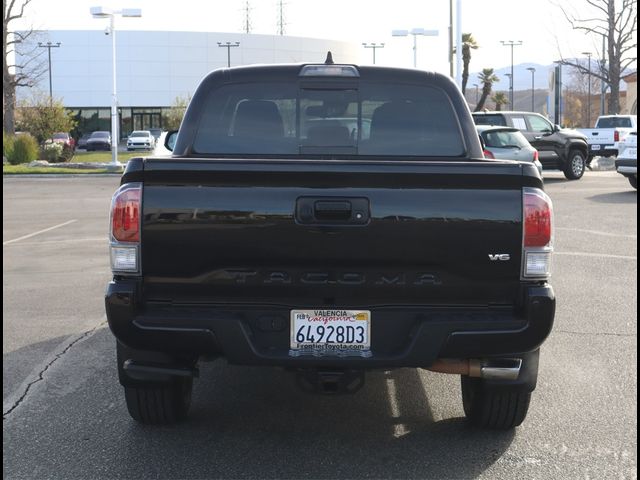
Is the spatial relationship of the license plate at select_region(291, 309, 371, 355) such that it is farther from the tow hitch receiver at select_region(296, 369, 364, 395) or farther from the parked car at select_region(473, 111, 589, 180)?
the parked car at select_region(473, 111, 589, 180)

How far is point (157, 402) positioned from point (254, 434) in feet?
1.74

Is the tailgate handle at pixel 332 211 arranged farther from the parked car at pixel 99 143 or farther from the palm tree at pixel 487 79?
the palm tree at pixel 487 79

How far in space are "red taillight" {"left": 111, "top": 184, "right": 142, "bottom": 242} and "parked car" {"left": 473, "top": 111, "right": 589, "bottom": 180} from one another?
2106 cm

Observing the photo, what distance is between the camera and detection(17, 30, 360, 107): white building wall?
86125 mm

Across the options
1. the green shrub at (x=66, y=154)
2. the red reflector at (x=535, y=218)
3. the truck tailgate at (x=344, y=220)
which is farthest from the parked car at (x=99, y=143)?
the red reflector at (x=535, y=218)

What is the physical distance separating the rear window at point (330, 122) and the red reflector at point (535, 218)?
131 cm

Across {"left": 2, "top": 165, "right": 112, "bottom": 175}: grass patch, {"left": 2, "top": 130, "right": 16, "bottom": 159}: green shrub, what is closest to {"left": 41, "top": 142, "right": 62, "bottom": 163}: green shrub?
{"left": 2, "top": 130, "right": 16, "bottom": 159}: green shrub

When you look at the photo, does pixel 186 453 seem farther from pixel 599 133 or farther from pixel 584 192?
pixel 599 133

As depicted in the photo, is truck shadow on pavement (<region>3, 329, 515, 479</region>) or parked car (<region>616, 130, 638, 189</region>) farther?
parked car (<region>616, 130, 638, 189</region>)

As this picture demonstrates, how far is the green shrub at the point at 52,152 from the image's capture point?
41969mm

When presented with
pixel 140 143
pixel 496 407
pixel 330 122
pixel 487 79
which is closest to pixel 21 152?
pixel 140 143

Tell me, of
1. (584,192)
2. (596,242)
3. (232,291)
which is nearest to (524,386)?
(232,291)

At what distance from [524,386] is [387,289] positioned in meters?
0.91

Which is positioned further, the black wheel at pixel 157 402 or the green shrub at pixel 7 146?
the green shrub at pixel 7 146
